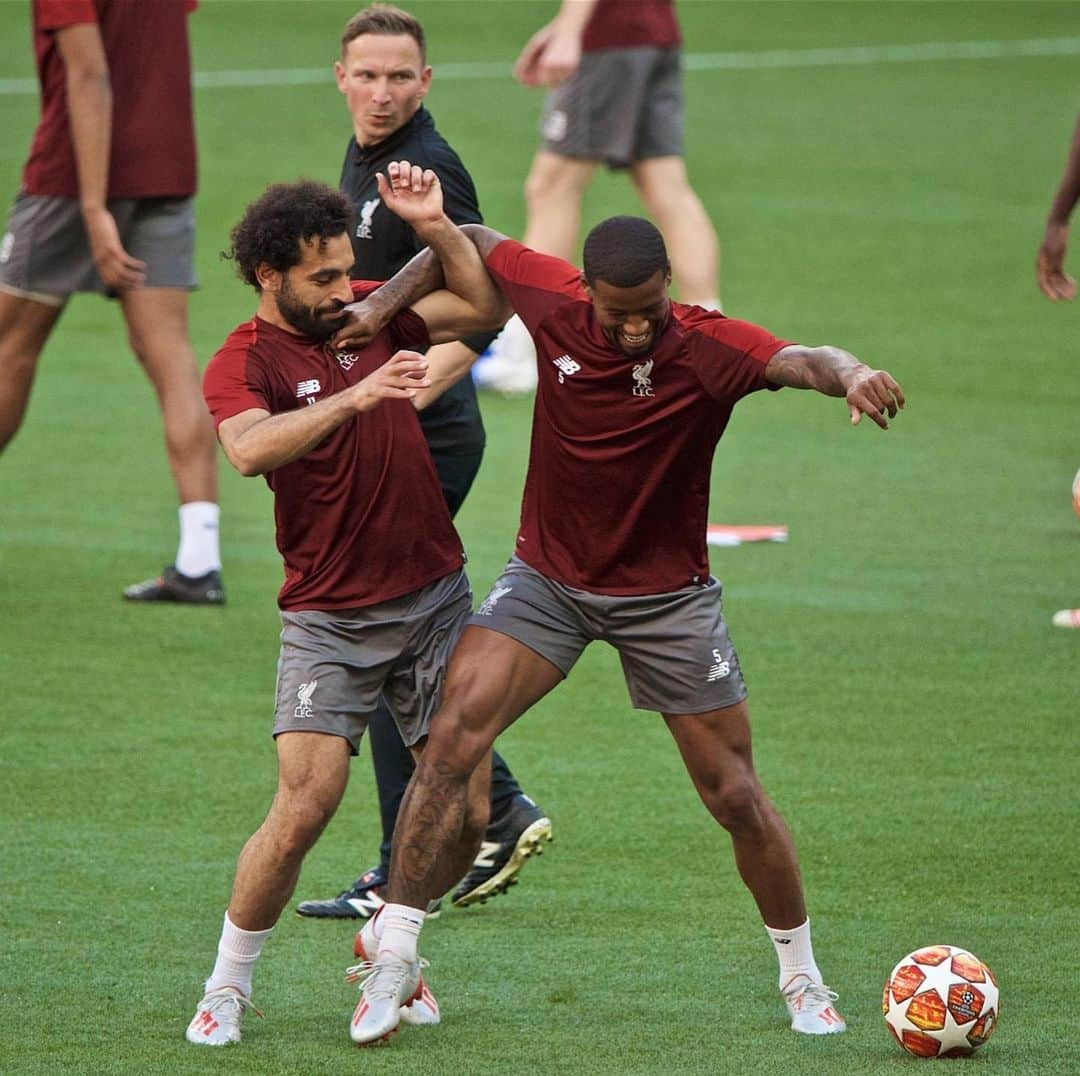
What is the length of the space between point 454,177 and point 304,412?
1.52m

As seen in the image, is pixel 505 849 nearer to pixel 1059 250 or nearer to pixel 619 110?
pixel 1059 250

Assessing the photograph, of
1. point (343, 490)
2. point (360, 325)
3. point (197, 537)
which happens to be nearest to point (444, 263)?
point (360, 325)

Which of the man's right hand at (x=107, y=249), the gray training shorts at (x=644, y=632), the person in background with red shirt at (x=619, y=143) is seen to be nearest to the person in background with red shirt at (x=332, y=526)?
the gray training shorts at (x=644, y=632)

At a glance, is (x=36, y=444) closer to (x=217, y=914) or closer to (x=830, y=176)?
(x=217, y=914)

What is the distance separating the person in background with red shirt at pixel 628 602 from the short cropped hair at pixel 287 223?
0.53 m

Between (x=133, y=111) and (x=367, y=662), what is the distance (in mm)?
4396

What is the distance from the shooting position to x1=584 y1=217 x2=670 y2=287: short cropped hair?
504cm

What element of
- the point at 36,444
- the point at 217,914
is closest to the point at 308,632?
the point at 217,914

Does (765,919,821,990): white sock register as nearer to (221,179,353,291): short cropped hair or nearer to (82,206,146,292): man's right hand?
(221,179,353,291): short cropped hair

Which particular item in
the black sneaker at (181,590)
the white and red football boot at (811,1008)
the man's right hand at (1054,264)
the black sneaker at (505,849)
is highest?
the man's right hand at (1054,264)

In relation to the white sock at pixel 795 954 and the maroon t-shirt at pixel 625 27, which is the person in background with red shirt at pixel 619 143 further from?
the white sock at pixel 795 954

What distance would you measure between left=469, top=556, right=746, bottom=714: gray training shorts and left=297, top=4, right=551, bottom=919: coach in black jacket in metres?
0.81

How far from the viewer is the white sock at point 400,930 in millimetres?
5223

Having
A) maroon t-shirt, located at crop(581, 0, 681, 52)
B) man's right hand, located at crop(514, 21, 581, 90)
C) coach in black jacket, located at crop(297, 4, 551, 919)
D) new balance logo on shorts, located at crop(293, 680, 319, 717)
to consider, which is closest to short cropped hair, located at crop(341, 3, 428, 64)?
coach in black jacket, located at crop(297, 4, 551, 919)
